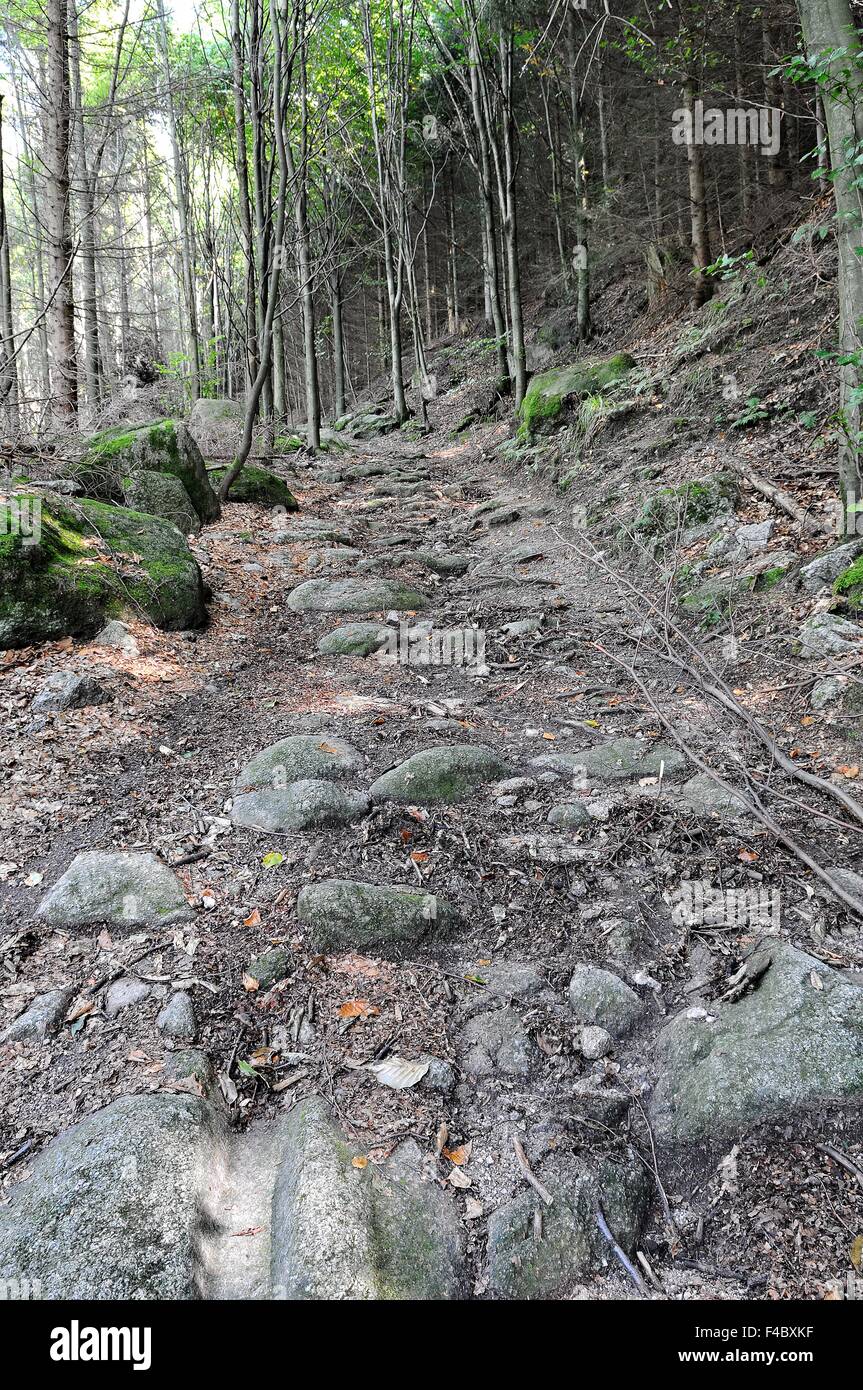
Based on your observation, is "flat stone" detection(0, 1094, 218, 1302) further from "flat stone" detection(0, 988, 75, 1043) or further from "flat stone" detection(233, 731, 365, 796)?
"flat stone" detection(233, 731, 365, 796)

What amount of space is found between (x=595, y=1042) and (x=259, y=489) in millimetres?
8755

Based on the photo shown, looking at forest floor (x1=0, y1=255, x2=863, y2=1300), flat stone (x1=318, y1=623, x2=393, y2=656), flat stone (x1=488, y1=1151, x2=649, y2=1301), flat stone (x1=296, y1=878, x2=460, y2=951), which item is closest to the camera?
flat stone (x1=488, y1=1151, x2=649, y2=1301)

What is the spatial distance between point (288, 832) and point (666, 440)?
6.70m

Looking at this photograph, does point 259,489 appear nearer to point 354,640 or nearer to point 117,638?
point 354,640

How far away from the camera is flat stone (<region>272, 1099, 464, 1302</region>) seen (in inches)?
63.9

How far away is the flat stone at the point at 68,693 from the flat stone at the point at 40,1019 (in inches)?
87.6

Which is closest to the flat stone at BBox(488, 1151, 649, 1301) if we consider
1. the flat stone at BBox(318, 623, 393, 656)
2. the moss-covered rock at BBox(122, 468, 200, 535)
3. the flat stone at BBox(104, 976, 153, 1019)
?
the flat stone at BBox(104, 976, 153, 1019)

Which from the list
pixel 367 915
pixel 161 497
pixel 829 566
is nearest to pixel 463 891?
pixel 367 915

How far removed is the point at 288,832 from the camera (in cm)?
325

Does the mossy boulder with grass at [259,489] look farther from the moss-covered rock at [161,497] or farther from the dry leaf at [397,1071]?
the dry leaf at [397,1071]

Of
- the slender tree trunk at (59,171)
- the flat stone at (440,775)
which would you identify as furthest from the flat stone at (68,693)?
the slender tree trunk at (59,171)

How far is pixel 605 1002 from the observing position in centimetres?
238

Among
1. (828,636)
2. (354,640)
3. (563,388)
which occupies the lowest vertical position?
(828,636)

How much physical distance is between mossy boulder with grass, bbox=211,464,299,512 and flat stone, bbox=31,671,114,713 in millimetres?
5440
